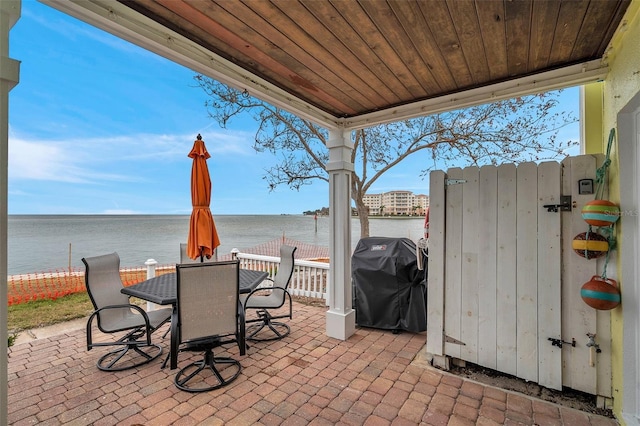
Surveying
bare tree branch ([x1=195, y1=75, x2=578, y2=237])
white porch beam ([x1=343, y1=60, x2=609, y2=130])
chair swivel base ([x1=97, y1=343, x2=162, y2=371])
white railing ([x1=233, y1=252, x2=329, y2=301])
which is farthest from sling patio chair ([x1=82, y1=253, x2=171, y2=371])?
bare tree branch ([x1=195, y1=75, x2=578, y2=237])

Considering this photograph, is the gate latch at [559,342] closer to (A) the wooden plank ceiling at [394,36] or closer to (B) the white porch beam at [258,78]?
(B) the white porch beam at [258,78]

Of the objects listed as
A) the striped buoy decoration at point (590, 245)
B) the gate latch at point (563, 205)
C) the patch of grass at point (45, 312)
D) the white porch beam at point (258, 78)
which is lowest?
the patch of grass at point (45, 312)

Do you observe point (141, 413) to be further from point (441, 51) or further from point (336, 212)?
point (441, 51)

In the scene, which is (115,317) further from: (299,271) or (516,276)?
(516,276)

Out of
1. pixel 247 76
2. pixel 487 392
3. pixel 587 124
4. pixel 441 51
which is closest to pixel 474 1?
pixel 441 51

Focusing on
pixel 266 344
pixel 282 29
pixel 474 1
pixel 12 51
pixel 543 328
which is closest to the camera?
pixel 12 51

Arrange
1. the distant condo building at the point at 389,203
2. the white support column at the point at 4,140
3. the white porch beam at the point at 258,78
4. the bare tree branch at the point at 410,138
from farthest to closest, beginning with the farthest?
the distant condo building at the point at 389,203 < the bare tree branch at the point at 410,138 < the white porch beam at the point at 258,78 < the white support column at the point at 4,140

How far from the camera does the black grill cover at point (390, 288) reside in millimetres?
3688

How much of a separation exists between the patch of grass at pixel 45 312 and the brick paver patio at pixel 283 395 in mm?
1048

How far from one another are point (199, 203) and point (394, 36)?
2.41 meters

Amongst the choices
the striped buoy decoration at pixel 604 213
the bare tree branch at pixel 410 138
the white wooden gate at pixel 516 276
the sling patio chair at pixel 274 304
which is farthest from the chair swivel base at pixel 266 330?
the bare tree branch at pixel 410 138

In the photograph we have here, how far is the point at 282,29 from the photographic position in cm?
186

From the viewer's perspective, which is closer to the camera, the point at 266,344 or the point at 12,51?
the point at 12,51

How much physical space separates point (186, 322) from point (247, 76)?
2.23m
